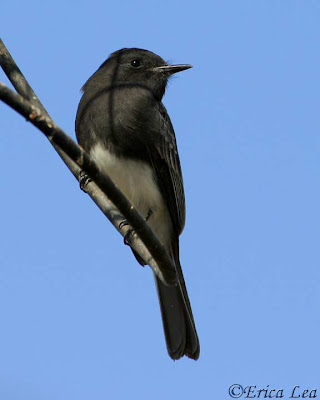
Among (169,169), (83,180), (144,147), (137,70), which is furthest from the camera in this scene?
(137,70)

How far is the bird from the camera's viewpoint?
700cm

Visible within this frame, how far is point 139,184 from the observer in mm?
7109

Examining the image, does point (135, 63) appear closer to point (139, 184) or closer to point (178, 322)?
point (139, 184)

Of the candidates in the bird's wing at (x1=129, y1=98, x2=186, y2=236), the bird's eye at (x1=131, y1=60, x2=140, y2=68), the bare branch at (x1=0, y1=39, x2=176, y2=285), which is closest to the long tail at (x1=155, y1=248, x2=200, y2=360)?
the bird's wing at (x1=129, y1=98, x2=186, y2=236)

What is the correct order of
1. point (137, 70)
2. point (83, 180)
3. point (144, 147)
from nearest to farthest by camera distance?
point (83, 180), point (144, 147), point (137, 70)

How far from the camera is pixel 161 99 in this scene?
8000mm

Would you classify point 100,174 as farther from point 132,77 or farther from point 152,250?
point 132,77

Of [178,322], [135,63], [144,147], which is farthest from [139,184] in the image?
[135,63]

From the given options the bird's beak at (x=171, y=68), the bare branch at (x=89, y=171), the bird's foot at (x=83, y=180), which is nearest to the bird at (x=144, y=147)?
the bird's beak at (x=171, y=68)

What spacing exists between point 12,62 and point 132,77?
2.04 metres

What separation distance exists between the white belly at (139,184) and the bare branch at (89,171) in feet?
2.33

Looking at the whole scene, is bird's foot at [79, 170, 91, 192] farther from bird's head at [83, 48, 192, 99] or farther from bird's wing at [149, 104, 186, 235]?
bird's head at [83, 48, 192, 99]

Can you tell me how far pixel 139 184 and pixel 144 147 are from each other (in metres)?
0.34

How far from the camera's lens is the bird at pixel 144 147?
23.0ft
